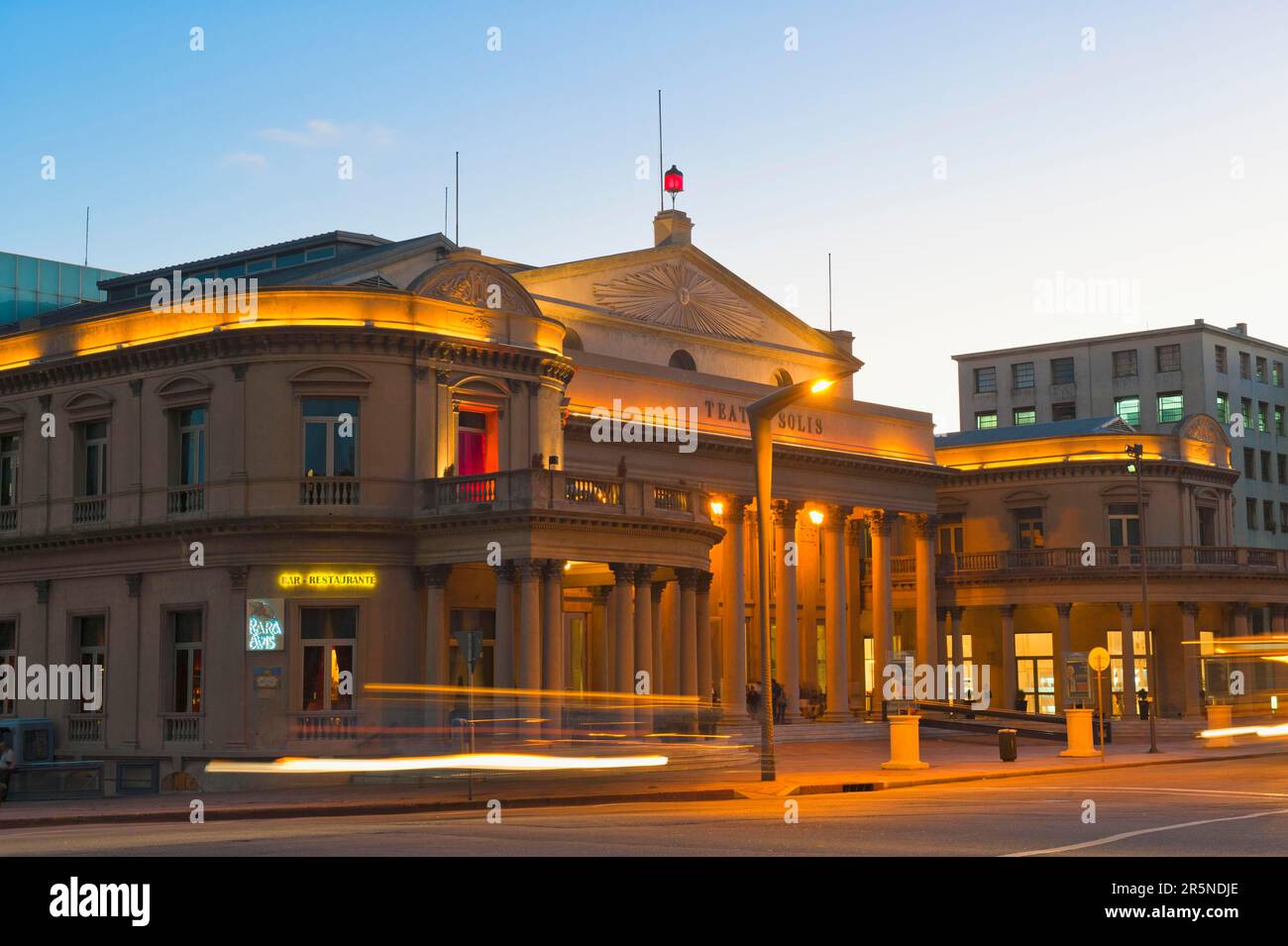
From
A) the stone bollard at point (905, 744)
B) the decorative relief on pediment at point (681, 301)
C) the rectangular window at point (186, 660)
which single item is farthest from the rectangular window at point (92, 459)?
the stone bollard at point (905, 744)

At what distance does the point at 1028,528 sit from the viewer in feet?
232

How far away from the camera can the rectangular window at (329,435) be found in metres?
39.8

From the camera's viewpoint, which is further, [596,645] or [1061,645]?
[1061,645]

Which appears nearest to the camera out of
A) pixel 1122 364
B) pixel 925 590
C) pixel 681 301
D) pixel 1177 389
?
pixel 681 301

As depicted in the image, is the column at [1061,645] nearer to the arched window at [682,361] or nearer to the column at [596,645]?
the arched window at [682,361]

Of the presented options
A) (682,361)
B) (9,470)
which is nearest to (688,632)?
(682,361)

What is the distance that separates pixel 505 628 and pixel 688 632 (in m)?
5.57

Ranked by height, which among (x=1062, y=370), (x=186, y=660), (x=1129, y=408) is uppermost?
(x=1062, y=370)

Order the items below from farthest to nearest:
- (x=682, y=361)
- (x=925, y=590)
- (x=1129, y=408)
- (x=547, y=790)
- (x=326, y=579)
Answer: (x=1129, y=408), (x=925, y=590), (x=682, y=361), (x=326, y=579), (x=547, y=790)

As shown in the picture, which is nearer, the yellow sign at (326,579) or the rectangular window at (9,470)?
the yellow sign at (326,579)

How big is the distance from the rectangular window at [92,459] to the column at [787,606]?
78.6 feet

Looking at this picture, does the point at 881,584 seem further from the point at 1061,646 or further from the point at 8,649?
the point at 8,649

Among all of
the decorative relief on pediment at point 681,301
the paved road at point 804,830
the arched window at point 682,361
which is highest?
the decorative relief on pediment at point 681,301
